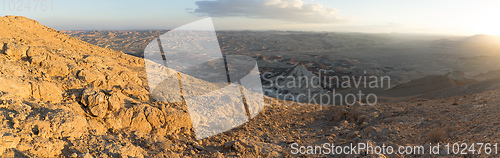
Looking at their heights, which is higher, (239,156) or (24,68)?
(24,68)

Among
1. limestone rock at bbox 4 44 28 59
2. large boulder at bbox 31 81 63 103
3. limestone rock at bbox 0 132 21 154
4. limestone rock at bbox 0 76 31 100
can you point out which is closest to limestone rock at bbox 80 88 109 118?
large boulder at bbox 31 81 63 103

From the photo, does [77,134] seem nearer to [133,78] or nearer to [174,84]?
[133,78]

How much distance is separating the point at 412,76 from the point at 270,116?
4758 centimetres

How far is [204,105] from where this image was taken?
24.1 ft

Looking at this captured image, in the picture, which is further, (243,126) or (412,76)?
(412,76)

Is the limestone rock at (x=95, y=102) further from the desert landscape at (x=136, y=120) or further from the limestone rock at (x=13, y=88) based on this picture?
the limestone rock at (x=13, y=88)

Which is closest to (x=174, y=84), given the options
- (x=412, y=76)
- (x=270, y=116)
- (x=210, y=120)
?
(x=210, y=120)

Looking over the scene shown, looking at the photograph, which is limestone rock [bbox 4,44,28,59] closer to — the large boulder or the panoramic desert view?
the panoramic desert view

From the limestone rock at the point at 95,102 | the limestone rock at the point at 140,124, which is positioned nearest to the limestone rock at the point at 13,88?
the limestone rock at the point at 95,102

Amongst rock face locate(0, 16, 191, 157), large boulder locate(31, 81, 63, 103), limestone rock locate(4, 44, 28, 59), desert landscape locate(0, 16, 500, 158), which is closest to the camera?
rock face locate(0, 16, 191, 157)

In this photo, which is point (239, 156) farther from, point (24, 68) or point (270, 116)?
point (24, 68)

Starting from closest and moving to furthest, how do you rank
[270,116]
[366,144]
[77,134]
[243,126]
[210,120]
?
[77,134] → [366,144] → [210,120] → [243,126] → [270,116]

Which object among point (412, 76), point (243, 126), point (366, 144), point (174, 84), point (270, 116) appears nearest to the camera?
point (366, 144)

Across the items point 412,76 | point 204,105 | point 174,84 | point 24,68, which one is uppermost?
point 24,68
